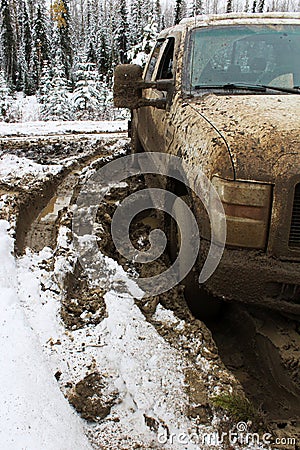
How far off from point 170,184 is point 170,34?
2.12 metres

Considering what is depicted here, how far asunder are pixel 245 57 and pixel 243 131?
1.44 meters

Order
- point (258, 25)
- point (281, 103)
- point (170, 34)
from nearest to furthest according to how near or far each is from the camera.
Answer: point (281, 103), point (258, 25), point (170, 34)

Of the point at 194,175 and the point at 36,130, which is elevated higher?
the point at 194,175

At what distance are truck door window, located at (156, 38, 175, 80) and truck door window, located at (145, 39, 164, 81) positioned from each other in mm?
422

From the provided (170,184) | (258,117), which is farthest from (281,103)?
(170,184)

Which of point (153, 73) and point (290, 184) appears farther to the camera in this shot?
point (153, 73)

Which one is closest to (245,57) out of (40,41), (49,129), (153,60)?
(153,60)

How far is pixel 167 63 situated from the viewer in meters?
4.41

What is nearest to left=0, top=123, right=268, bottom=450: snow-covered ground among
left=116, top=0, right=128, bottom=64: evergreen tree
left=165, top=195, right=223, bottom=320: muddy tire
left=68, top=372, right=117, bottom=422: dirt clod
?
left=68, top=372, right=117, bottom=422: dirt clod

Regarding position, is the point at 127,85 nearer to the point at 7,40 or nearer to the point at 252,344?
the point at 252,344

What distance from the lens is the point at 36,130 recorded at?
1006cm

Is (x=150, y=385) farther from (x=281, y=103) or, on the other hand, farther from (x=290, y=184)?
(x=281, y=103)

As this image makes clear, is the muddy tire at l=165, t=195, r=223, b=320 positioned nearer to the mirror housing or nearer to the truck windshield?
the mirror housing

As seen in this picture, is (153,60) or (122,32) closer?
(153,60)
